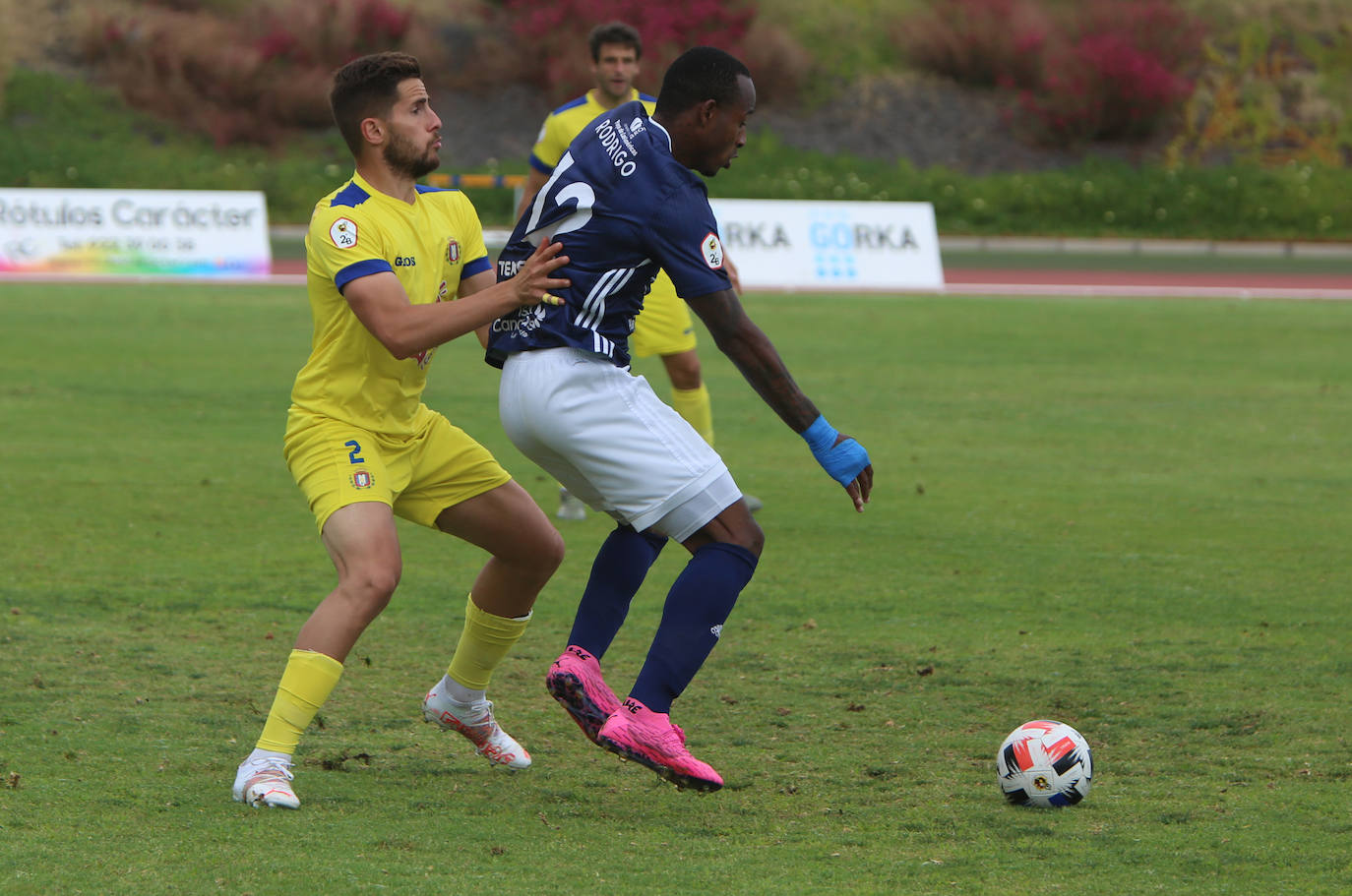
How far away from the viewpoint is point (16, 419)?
1095 centimetres

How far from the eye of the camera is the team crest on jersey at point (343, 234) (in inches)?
170

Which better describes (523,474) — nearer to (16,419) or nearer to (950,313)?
(16,419)

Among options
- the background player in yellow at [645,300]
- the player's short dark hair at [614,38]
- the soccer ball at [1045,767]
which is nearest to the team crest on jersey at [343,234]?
the soccer ball at [1045,767]

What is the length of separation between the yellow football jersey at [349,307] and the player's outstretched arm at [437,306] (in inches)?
2.9

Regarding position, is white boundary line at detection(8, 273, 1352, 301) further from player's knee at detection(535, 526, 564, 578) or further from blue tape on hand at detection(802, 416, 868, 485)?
blue tape on hand at detection(802, 416, 868, 485)

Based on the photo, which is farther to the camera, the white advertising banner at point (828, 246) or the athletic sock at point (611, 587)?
the white advertising banner at point (828, 246)

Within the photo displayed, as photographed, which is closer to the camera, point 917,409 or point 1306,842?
point 1306,842

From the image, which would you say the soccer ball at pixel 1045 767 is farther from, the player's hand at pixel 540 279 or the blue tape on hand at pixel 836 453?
the player's hand at pixel 540 279

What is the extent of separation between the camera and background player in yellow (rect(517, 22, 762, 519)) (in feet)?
28.3

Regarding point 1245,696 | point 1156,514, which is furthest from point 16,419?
point 1245,696

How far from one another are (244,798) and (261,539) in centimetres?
375

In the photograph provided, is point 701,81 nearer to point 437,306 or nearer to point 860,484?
point 437,306

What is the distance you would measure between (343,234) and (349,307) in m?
0.21

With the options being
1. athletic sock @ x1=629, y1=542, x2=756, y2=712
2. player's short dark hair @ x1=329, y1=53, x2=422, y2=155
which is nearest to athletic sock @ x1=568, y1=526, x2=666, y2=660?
athletic sock @ x1=629, y1=542, x2=756, y2=712
